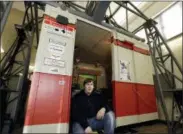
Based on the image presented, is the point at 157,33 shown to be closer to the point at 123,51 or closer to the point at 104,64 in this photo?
the point at 123,51

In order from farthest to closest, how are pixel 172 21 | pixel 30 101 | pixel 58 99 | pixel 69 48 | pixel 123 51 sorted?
pixel 172 21, pixel 123 51, pixel 69 48, pixel 58 99, pixel 30 101

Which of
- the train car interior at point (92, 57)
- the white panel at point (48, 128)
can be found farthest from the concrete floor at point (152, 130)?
the white panel at point (48, 128)

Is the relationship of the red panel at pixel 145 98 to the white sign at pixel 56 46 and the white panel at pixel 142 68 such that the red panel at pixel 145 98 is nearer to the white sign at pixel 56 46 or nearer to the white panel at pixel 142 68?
the white panel at pixel 142 68

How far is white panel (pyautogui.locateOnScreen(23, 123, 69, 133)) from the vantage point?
1695 millimetres

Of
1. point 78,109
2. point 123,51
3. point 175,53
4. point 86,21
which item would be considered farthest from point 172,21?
point 78,109

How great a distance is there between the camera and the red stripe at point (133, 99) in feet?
8.93

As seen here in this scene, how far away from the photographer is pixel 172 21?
3838 mm

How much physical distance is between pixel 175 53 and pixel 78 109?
9.36 ft

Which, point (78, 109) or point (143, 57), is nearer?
point (78, 109)

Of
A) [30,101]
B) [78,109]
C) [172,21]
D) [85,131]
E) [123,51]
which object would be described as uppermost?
[172,21]

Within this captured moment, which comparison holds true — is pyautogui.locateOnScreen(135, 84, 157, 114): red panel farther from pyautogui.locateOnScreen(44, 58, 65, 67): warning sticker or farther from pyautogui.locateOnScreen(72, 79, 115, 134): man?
pyautogui.locateOnScreen(44, 58, 65, 67): warning sticker

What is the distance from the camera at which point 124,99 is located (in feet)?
9.29

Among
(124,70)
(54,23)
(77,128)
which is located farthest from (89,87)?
(54,23)

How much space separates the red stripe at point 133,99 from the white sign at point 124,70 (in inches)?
5.2
